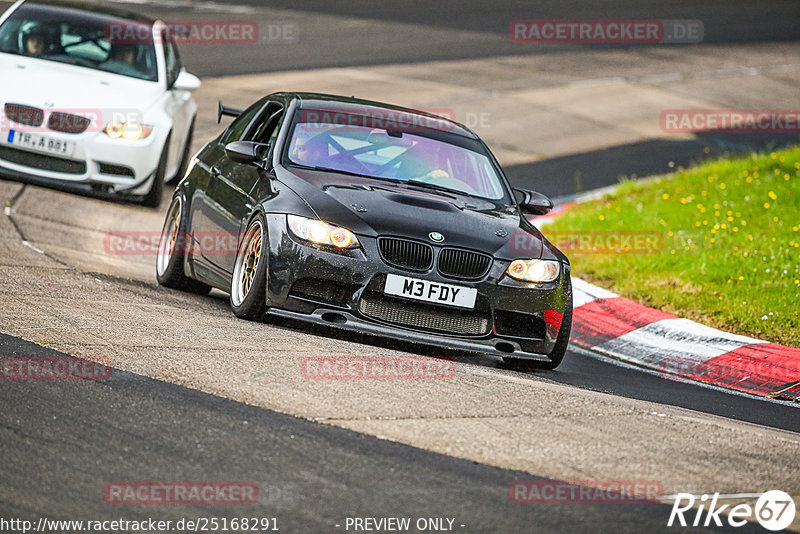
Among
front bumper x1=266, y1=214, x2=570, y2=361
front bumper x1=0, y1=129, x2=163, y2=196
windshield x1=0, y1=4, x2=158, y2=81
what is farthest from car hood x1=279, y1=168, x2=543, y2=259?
windshield x1=0, y1=4, x2=158, y2=81

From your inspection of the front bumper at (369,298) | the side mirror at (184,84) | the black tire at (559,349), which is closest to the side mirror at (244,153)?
the front bumper at (369,298)

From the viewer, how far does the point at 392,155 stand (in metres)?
8.70

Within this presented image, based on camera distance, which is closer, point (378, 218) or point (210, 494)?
point (210, 494)

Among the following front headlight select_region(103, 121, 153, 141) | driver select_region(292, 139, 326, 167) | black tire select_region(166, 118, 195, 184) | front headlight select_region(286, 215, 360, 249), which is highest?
driver select_region(292, 139, 326, 167)

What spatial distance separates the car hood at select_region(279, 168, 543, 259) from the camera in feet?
24.8

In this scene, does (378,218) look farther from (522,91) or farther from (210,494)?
(522,91)

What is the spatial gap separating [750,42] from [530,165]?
15.5 m

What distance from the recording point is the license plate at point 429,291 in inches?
292

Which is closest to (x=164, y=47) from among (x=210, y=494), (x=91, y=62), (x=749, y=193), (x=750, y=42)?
(x=91, y=62)

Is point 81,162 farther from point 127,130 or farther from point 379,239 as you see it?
point 379,239

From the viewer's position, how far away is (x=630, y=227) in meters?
12.8

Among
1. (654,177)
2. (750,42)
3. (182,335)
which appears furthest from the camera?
(750,42)

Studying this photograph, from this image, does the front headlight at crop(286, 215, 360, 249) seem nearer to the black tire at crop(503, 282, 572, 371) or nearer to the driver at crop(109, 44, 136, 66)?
the black tire at crop(503, 282, 572, 371)

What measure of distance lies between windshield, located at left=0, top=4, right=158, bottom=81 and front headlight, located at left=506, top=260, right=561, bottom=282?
627cm
